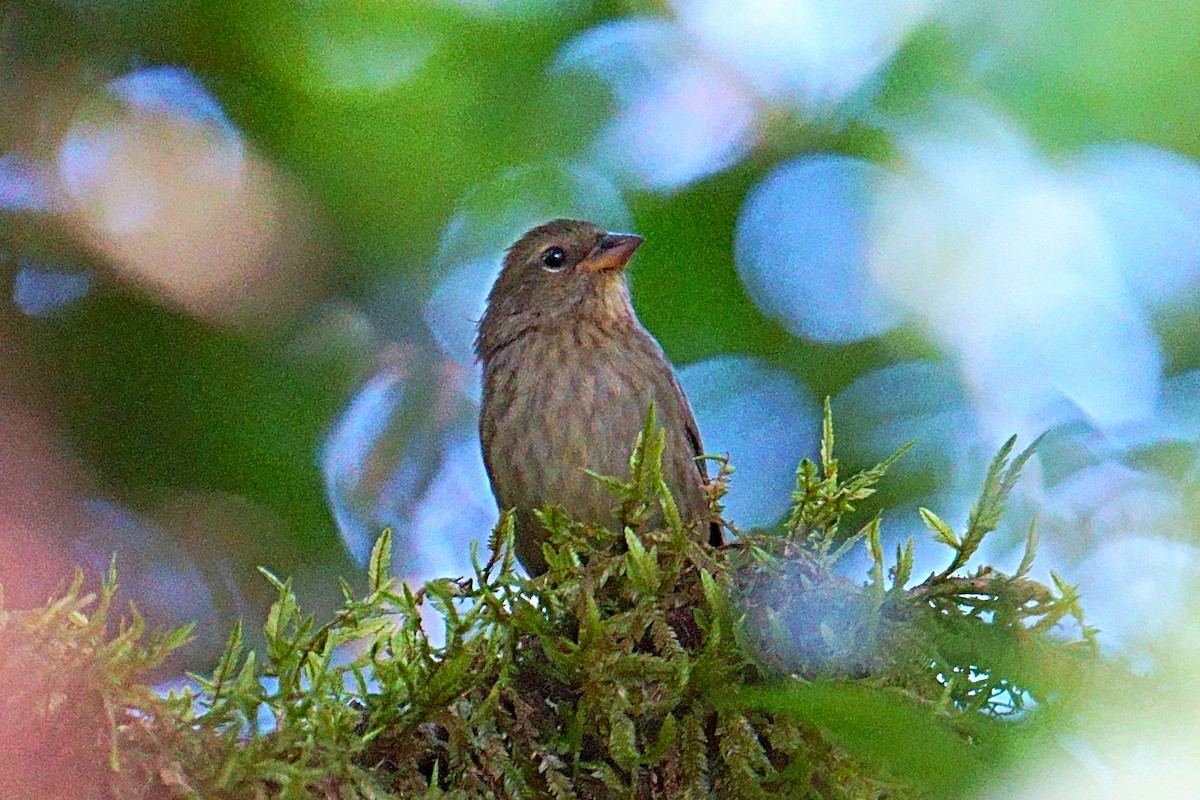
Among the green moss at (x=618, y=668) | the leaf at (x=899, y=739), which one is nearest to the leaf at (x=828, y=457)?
the green moss at (x=618, y=668)

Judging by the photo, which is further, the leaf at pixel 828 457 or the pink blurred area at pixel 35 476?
the pink blurred area at pixel 35 476

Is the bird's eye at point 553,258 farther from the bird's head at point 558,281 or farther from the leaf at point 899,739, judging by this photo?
the leaf at point 899,739

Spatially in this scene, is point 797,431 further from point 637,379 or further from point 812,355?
point 637,379

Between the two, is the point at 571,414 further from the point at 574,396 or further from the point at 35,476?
the point at 35,476

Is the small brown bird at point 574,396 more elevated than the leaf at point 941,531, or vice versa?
the small brown bird at point 574,396

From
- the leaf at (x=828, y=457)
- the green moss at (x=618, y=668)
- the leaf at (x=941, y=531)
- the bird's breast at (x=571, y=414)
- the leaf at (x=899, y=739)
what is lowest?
the leaf at (x=899, y=739)

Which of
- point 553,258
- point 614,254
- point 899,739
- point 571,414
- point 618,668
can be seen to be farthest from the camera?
point 553,258

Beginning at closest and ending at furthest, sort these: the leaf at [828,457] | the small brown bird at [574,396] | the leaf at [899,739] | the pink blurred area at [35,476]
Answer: the leaf at [899,739], the leaf at [828,457], the small brown bird at [574,396], the pink blurred area at [35,476]

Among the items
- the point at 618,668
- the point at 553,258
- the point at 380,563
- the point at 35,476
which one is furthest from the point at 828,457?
the point at 35,476
